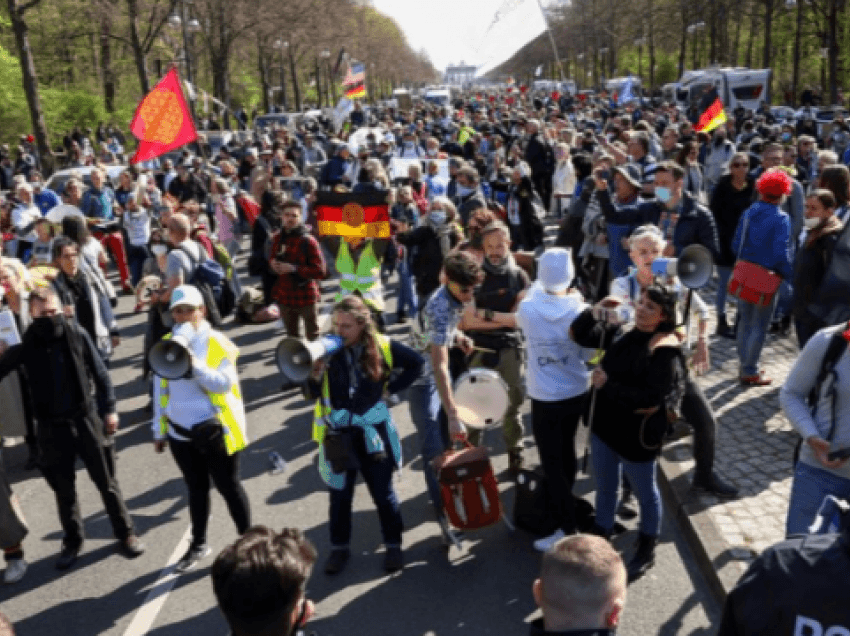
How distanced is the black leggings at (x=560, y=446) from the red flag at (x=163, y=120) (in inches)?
272

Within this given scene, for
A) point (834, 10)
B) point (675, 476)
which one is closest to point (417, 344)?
point (675, 476)

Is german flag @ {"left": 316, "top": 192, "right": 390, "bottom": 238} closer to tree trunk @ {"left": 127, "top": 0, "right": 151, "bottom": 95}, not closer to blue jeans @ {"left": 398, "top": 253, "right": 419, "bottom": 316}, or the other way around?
blue jeans @ {"left": 398, "top": 253, "right": 419, "bottom": 316}

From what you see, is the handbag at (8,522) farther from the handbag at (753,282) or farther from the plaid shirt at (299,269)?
the handbag at (753,282)

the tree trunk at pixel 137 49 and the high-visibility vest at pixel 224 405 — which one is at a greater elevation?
the tree trunk at pixel 137 49

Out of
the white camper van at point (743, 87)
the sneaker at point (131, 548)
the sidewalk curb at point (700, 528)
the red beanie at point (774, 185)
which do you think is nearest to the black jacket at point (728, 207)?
the red beanie at point (774, 185)

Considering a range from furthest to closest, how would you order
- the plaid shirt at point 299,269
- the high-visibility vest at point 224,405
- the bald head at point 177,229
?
1. the plaid shirt at point 299,269
2. the bald head at point 177,229
3. the high-visibility vest at point 224,405

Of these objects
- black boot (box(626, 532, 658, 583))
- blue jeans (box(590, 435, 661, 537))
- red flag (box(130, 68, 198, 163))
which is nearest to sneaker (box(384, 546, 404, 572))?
blue jeans (box(590, 435, 661, 537))

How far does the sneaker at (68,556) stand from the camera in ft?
17.8

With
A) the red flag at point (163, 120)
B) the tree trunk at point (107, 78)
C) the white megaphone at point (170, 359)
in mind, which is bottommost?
the white megaphone at point (170, 359)

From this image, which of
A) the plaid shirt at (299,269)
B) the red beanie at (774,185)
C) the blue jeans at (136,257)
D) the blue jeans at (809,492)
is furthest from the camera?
the blue jeans at (136,257)

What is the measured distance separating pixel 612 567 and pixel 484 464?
2541 mm

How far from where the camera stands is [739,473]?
5902 mm

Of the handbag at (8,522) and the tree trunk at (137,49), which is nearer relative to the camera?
the handbag at (8,522)

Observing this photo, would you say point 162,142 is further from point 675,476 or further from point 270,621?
point 270,621
